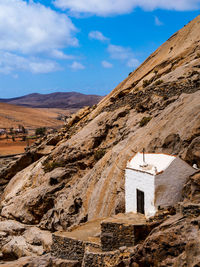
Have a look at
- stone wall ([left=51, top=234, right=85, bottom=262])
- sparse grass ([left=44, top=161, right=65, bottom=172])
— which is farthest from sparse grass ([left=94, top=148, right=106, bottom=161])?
stone wall ([left=51, top=234, right=85, bottom=262])

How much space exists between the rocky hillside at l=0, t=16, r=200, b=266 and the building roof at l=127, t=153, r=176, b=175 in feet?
2.95

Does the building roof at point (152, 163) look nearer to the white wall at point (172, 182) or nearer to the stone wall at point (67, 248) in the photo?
the white wall at point (172, 182)

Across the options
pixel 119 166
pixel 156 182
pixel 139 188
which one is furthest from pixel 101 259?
pixel 119 166

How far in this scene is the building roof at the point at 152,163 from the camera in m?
10.8

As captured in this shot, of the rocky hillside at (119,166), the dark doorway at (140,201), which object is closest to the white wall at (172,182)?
the rocky hillside at (119,166)

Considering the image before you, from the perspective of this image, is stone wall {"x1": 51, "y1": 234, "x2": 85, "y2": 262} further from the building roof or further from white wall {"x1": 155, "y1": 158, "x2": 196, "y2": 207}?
the building roof

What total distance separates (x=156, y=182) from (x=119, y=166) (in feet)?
14.5

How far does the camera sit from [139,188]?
36.9 ft

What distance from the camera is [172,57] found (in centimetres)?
2538

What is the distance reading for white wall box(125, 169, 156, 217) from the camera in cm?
1059

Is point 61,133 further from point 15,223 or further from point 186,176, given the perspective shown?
point 186,176

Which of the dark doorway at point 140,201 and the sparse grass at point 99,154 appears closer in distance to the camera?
the dark doorway at point 140,201

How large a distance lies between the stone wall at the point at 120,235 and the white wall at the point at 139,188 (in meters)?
0.95

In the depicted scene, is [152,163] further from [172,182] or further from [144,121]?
[144,121]
